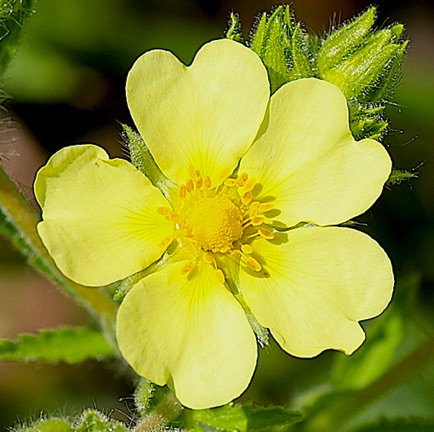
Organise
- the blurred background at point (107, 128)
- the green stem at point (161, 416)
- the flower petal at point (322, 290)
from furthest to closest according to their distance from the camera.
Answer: the blurred background at point (107, 128), the green stem at point (161, 416), the flower petal at point (322, 290)

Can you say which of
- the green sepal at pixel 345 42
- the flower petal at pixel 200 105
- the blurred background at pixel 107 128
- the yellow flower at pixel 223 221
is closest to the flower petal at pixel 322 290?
the yellow flower at pixel 223 221

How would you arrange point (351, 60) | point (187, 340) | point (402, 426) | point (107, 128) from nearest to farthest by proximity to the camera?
point (187, 340) < point (351, 60) < point (402, 426) < point (107, 128)

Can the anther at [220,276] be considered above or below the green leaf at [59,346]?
above

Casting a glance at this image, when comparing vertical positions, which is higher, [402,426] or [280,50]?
[280,50]

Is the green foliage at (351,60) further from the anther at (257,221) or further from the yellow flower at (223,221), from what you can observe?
the anther at (257,221)

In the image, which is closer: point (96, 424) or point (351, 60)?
point (96, 424)

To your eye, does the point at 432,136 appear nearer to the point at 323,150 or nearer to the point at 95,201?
the point at 323,150

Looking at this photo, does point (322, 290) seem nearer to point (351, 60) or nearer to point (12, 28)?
point (351, 60)

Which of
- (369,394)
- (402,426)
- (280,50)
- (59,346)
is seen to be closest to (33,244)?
(59,346)
